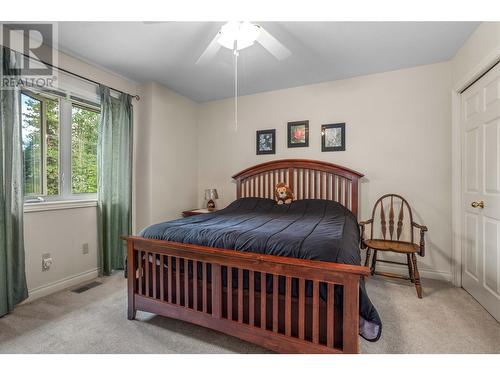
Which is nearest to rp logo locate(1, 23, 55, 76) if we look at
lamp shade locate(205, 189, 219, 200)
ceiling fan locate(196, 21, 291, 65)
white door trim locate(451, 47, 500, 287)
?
ceiling fan locate(196, 21, 291, 65)

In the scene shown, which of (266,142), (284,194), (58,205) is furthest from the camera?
(266,142)

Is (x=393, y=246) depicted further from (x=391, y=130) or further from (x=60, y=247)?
(x=60, y=247)

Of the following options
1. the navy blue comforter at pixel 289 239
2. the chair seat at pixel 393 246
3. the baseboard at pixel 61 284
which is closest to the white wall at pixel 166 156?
the baseboard at pixel 61 284

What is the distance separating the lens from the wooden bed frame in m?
1.30

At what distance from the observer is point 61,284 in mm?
2494

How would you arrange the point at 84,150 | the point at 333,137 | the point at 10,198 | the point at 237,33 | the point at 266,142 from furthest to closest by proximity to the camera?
1. the point at 266,142
2. the point at 333,137
3. the point at 84,150
4. the point at 10,198
5. the point at 237,33

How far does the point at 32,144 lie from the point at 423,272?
4342 mm

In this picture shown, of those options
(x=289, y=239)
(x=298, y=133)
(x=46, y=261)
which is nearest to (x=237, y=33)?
(x=289, y=239)

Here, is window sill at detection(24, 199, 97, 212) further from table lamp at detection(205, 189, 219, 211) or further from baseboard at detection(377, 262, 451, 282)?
baseboard at detection(377, 262, 451, 282)

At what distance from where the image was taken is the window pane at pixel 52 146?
2.46 m

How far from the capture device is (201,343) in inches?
64.1

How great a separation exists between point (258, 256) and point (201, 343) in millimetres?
749

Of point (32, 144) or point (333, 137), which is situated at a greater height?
point (333, 137)

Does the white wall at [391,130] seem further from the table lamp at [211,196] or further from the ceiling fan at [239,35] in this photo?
the ceiling fan at [239,35]
